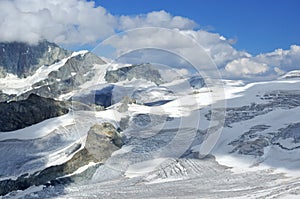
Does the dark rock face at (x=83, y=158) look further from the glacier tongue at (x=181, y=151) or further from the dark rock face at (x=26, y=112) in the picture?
the dark rock face at (x=26, y=112)

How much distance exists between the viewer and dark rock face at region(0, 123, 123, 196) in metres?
39.0

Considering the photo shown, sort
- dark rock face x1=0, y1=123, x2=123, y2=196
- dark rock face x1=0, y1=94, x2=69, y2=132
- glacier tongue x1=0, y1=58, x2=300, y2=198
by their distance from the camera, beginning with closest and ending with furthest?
glacier tongue x1=0, y1=58, x2=300, y2=198
dark rock face x1=0, y1=123, x2=123, y2=196
dark rock face x1=0, y1=94, x2=69, y2=132

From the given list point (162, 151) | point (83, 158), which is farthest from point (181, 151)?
point (83, 158)

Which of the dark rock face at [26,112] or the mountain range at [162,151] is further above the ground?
the dark rock face at [26,112]

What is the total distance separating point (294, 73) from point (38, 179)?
94.4 meters

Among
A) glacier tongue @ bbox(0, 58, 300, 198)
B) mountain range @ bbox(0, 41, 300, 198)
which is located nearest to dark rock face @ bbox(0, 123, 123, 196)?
mountain range @ bbox(0, 41, 300, 198)

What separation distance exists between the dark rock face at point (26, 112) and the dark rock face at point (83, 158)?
20.1m

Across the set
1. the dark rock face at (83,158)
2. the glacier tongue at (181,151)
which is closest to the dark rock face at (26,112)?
the glacier tongue at (181,151)

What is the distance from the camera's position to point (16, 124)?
213ft

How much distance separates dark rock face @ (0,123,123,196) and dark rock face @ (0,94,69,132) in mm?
20076

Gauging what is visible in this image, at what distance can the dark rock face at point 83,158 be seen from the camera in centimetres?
3897

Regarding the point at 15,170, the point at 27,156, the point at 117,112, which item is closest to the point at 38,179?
the point at 15,170

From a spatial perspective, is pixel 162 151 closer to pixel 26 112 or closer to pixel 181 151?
pixel 181 151

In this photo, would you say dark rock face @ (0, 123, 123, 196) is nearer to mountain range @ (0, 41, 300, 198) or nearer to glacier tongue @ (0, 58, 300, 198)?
mountain range @ (0, 41, 300, 198)
